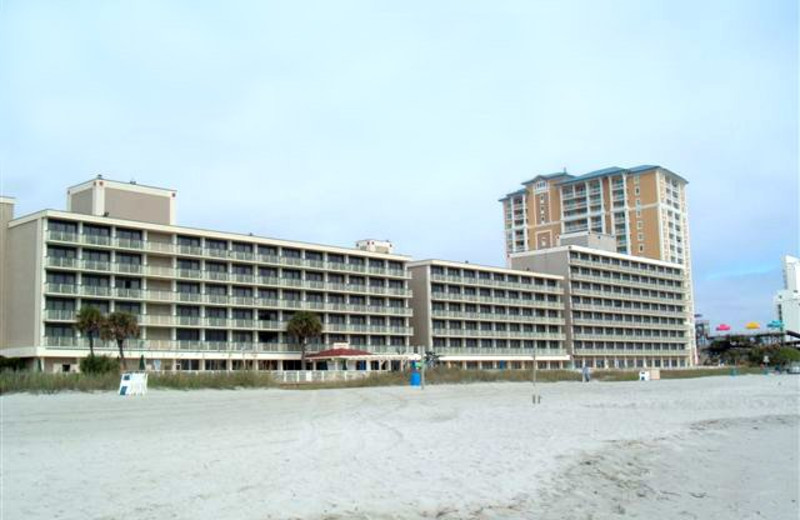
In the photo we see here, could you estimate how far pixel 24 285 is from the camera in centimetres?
6406

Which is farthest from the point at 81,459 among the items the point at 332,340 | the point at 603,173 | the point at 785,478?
the point at 603,173

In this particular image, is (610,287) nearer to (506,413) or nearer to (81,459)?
(506,413)

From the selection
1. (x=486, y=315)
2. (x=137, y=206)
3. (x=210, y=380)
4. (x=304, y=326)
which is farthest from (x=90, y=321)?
(x=486, y=315)

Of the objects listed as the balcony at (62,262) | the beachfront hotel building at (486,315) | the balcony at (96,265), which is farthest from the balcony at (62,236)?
the beachfront hotel building at (486,315)

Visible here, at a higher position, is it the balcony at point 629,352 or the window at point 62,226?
the window at point 62,226

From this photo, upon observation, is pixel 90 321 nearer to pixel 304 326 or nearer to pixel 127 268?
pixel 127 268

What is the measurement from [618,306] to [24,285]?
87.7 metres

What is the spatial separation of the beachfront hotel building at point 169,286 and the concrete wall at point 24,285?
3.9 inches

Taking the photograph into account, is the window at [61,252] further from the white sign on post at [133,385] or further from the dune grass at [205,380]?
the white sign on post at [133,385]

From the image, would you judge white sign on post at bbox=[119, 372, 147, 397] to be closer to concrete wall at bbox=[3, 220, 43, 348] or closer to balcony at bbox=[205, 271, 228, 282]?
concrete wall at bbox=[3, 220, 43, 348]

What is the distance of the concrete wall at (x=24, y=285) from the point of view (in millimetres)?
62312

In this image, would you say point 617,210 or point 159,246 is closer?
point 159,246

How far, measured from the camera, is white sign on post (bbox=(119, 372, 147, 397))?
33.4m

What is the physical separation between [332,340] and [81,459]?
68.2m
